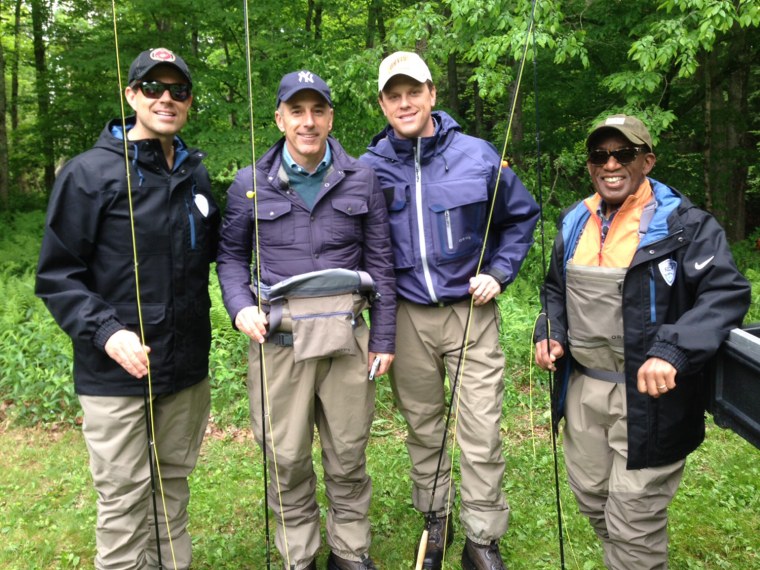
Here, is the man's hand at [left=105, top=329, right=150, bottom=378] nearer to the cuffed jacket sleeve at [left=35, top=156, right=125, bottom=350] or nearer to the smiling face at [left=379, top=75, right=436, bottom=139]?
the cuffed jacket sleeve at [left=35, top=156, right=125, bottom=350]

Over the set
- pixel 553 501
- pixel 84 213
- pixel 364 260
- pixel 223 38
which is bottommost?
pixel 553 501

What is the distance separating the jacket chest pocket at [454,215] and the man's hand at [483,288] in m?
0.16

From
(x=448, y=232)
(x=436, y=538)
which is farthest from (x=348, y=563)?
(x=448, y=232)

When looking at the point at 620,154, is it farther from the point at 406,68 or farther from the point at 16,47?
the point at 16,47

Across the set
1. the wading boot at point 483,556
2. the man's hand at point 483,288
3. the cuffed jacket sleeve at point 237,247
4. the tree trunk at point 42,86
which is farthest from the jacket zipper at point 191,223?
the tree trunk at point 42,86

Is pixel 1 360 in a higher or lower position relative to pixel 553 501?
higher

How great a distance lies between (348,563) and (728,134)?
1048 centimetres

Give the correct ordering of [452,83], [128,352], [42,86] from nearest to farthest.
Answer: [128,352]
[42,86]
[452,83]

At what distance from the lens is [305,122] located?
279cm

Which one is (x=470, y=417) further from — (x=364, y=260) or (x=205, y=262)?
(x=205, y=262)

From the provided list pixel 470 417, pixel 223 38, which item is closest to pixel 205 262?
pixel 470 417

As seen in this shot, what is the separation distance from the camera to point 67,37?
1253 cm

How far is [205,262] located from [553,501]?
2.71 meters

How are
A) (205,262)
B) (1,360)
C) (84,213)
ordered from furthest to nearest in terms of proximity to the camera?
1. (1,360)
2. (205,262)
3. (84,213)
